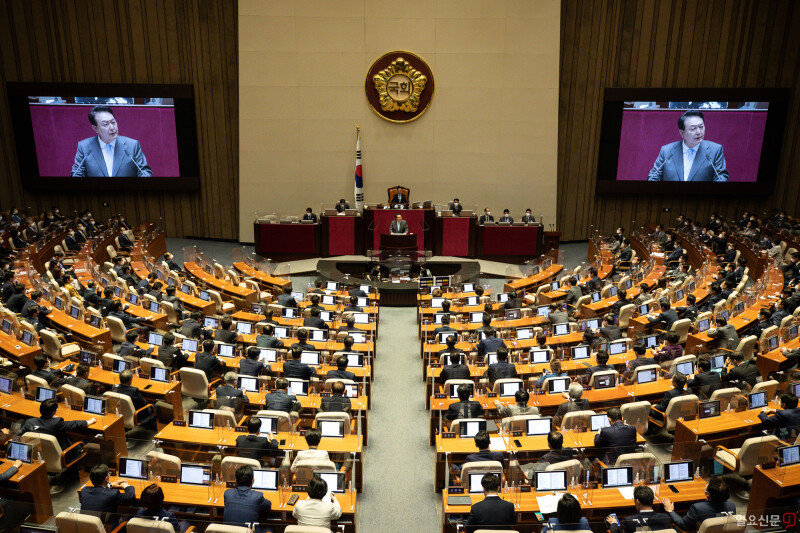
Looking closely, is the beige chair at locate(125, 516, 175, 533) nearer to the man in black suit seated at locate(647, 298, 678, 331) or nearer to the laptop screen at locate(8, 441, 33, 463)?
the laptop screen at locate(8, 441, 33, 463)

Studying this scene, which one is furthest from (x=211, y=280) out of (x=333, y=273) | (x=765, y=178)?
(x=765, y=178)

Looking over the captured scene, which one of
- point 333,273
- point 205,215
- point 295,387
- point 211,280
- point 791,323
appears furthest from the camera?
point 205,215

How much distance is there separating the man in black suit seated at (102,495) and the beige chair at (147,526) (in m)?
0.55

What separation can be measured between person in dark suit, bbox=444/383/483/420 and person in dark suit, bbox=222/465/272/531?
2897mm

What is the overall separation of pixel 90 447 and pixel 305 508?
144 inches

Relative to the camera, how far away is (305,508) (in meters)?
6.18

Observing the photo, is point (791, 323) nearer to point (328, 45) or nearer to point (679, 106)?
point (679, 106)

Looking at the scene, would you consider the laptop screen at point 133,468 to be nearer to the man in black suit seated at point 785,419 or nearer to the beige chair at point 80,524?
the beige chair at point 80,524

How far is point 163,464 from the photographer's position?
698 cm

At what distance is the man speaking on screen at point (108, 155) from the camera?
21.7m

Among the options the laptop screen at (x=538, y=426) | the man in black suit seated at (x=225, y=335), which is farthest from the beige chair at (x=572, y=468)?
the man in black suit seated at (x=225, y=335)

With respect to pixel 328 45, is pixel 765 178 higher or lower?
lower

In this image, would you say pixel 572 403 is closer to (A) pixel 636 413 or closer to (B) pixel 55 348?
(A) pixel 636 413

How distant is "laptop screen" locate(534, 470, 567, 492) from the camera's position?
6844 mm
